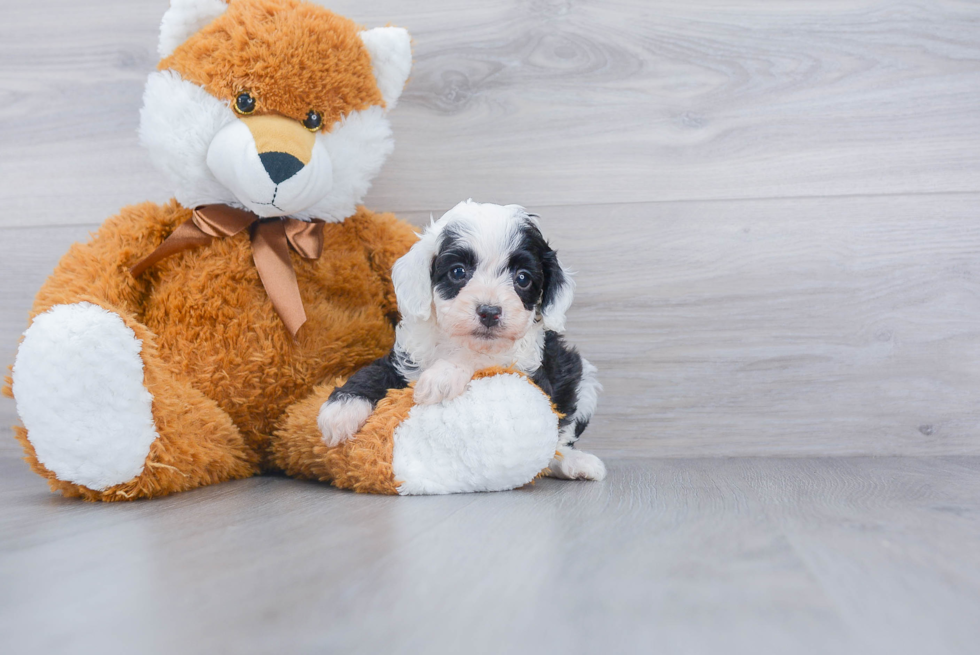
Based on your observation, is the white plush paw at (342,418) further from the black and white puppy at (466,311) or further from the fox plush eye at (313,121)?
the fox plush eye at (313,121)

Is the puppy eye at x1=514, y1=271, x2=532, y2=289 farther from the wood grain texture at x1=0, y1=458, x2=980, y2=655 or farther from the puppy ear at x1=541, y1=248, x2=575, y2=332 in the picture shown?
the wood grain texture at x1=0, y1=458, x2=980, y2=655

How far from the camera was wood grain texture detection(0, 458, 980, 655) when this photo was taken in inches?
21.3

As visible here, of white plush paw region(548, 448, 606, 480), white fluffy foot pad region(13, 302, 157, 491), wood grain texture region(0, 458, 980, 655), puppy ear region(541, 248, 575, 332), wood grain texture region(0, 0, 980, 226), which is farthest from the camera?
wood grain texture region(0, 0, 980, 226)

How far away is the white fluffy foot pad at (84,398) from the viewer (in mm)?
1013

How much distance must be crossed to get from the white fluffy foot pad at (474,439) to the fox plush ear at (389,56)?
59cm

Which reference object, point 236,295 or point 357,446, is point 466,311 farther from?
point 236,295

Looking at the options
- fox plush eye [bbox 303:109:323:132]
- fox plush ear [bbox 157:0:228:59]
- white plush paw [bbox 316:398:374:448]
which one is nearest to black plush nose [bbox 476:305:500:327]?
white plush paw [bbox 316:398:374:448]

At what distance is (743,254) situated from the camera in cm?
150

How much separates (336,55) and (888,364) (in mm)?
1259

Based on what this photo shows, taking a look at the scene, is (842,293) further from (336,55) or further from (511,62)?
(336,55)

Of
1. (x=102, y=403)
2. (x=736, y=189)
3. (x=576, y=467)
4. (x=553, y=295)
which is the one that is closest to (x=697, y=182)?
(x=736, y=189)

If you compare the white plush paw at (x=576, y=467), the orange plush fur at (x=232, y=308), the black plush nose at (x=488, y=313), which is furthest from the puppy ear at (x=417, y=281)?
the white plush paw at (x=576, y=467)

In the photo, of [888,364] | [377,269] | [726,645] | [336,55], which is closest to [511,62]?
[336,55]

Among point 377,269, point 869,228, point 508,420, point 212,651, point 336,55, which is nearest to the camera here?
point 212,651
